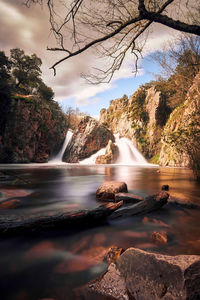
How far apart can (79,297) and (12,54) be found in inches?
1687

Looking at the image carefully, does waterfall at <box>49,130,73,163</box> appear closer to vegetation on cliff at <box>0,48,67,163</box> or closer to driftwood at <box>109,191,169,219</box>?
vegetation on cliff at <box>0,48,67,163</box>

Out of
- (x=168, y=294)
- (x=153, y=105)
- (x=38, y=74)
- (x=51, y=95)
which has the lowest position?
(x=168, y=294)

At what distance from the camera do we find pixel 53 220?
8.52 ft

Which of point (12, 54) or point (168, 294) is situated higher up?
point (12, 54)

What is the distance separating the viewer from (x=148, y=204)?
145 inches

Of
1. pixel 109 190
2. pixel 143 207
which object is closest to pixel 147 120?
pixel 109 190

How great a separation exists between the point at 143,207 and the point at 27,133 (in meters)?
23.8

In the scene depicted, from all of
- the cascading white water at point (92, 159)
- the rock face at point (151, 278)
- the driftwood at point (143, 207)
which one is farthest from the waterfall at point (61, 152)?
the rock face at point (151, 278)

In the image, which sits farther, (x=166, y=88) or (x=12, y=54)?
(x=12, y=54)

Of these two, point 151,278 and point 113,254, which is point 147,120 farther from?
point 151,278

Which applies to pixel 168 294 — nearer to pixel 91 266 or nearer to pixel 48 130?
pixel 91 266

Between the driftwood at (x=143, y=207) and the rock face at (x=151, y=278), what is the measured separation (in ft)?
5.84

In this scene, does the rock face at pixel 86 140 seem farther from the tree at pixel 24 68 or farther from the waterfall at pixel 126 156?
the tree at pixel 24 68

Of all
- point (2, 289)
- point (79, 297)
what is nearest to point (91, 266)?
point (79, 297)
